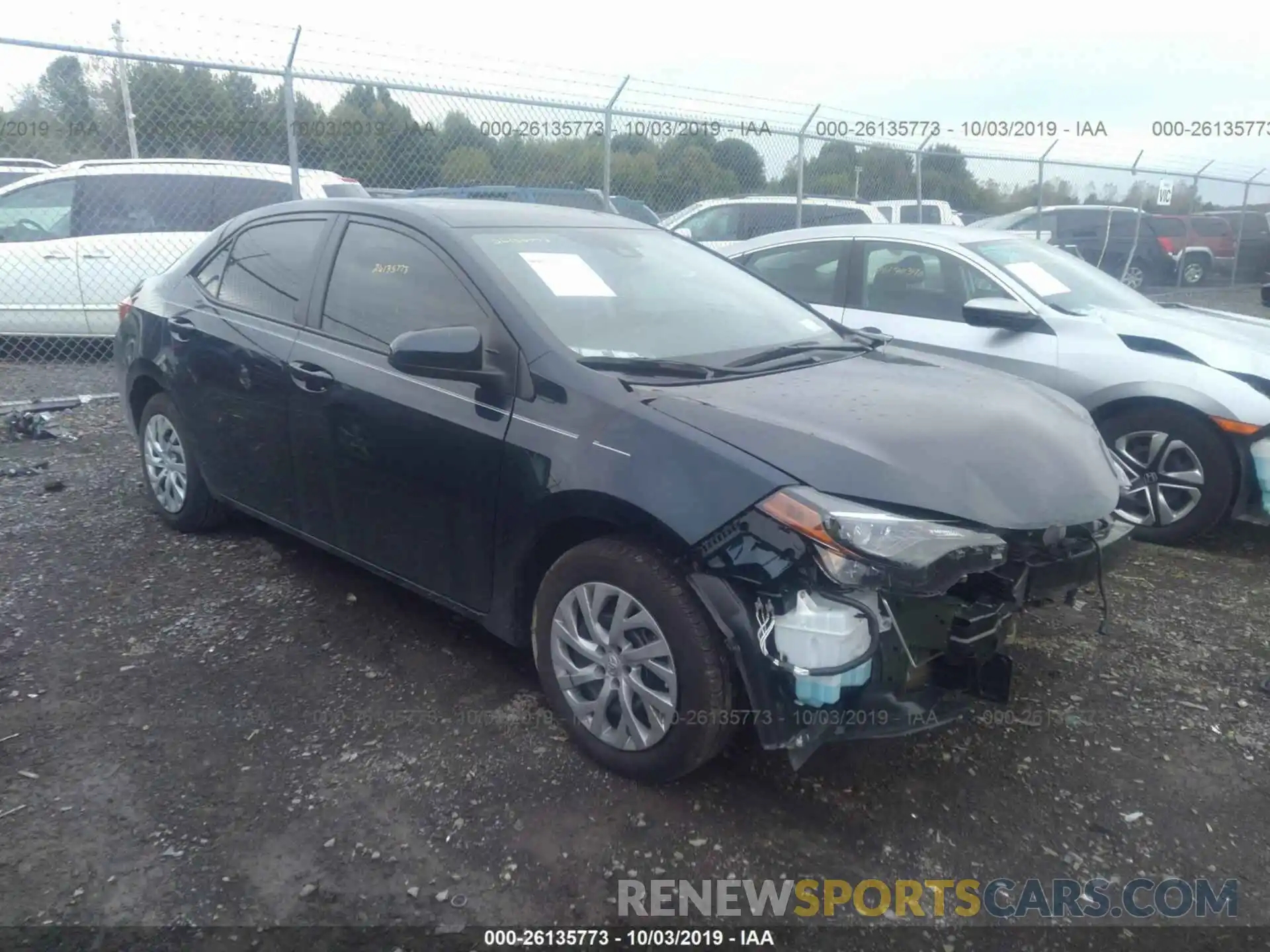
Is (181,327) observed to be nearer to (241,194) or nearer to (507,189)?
(241,194)

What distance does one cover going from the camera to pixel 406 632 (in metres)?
3.79

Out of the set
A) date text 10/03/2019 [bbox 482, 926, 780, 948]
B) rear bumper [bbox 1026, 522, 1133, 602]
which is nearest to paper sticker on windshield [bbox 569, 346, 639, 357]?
rear bumper [bbox 1026, 522, 1133, 602]

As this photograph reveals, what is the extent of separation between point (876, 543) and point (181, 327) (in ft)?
11.0

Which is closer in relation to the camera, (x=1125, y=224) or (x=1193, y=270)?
(x=1125, y=224)

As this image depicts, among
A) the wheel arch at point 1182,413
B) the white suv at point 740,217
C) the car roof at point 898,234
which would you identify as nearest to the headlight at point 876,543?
the wheel arch at point 1182,413

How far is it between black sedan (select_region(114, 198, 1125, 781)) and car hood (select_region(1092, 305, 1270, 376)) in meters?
1.85

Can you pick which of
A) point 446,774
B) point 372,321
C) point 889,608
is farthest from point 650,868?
point 372,321

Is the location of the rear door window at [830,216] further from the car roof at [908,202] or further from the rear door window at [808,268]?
the rear door window at [808,268]

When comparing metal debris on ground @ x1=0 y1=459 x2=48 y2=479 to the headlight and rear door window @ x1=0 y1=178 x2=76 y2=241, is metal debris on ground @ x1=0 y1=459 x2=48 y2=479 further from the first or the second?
the headlight

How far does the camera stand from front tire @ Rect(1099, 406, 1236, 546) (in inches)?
183

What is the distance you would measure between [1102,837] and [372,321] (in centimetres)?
286

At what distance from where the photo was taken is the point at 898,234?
19.4ft

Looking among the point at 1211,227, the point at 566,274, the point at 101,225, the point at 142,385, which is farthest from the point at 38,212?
the point at 1211,227

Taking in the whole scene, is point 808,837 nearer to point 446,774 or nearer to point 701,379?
point 446,774
